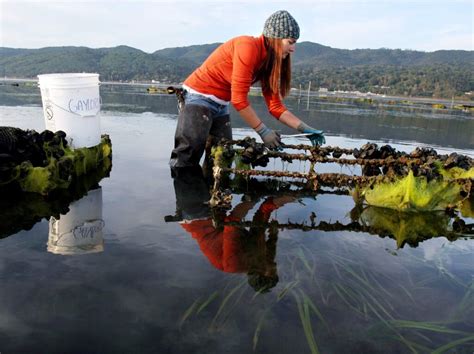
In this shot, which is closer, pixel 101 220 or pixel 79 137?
pixel 101 220

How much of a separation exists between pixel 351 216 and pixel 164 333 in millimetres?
2783

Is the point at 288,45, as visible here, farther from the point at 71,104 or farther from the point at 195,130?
the point at 71,104

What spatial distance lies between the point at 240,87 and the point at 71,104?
88.0 inches

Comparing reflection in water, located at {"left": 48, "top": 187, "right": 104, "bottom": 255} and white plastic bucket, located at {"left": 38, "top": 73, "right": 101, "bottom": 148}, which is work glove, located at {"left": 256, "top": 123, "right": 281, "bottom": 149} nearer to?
reflection in water, located at {"left": 48, "top": 187, "right": 104, "bottom": 255}

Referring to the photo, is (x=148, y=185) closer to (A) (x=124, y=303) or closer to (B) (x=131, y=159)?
(B) (x=131, y=159)

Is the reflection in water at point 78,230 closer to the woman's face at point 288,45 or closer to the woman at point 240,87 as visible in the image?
the woman at point 240,87

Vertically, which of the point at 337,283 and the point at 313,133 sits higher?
the point at 313,133

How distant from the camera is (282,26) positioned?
14.0ft

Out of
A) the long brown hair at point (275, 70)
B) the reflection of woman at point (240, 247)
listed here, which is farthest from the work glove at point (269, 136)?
the reflection of woman at point (240, 247)

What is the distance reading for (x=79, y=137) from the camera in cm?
496

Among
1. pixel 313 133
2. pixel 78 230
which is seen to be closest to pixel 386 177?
pixel 313 133

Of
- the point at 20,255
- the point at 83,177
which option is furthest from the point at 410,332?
the point at 83,177

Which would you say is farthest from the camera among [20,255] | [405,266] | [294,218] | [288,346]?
[294,218]

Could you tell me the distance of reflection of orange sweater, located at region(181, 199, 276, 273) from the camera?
2.79 metres
